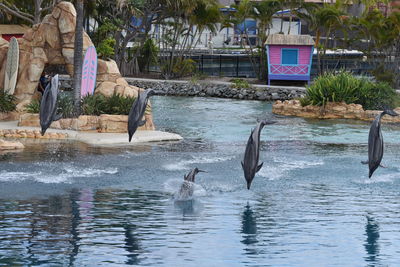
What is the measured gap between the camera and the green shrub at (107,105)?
26.2 m

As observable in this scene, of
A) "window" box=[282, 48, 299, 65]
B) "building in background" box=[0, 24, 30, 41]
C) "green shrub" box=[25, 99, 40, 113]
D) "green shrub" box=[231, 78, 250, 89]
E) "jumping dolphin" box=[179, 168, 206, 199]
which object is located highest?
"building in background" box=[0, 24, 30, 41]

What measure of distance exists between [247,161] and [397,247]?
3.33m

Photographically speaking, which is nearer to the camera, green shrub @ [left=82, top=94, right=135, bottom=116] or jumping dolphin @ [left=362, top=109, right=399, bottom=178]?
jumping dolphin @ [left=362, top=109, right=399, bottom=178]

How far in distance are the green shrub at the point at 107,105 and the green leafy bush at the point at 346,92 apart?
31.1ft

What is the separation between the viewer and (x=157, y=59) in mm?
48781

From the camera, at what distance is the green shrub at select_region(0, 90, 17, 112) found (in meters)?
27.2

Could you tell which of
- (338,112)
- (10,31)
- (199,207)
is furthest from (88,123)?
(10,31)

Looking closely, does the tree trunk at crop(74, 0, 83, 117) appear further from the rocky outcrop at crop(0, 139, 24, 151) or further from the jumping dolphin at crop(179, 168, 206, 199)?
the jumping dolphin at crop(179, 168, 206, 199)

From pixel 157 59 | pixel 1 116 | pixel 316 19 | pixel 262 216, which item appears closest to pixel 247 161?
pixel 262 216

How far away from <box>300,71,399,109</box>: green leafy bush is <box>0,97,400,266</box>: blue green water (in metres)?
7.11

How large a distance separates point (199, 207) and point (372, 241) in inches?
138

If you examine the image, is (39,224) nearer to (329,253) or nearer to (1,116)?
(329,253)

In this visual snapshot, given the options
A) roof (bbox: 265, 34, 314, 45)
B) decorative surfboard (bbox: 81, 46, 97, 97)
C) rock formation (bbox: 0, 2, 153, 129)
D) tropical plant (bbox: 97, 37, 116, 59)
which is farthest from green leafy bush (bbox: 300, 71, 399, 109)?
tropical plant (bbox: 97, 37, 116, 59)

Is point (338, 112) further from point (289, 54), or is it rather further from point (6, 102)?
point (6, 102)
